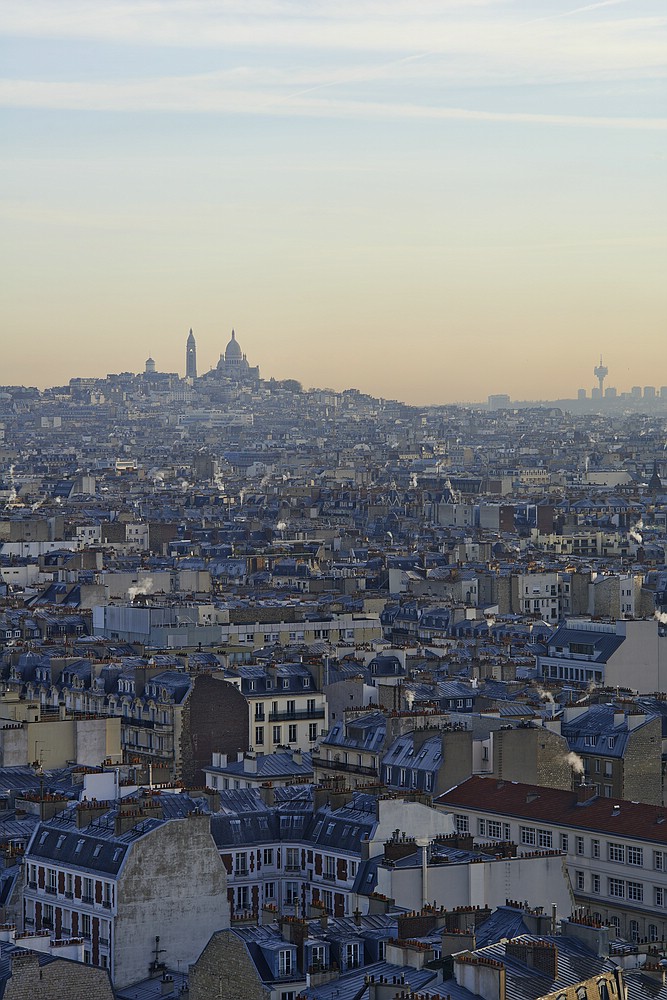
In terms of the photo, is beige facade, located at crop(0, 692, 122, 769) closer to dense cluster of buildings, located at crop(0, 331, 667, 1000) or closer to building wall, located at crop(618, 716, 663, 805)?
dense cluster of buildings, located at crop(0, 331, 667, 1000)

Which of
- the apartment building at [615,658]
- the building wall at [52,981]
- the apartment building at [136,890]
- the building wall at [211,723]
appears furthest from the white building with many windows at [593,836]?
the apartment building at [615,658]

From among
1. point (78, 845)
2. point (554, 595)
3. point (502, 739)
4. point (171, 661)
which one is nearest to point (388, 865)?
point (78, 845)

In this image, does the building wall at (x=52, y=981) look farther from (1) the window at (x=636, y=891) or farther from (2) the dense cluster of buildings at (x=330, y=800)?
(1) the window at (x=636, y=891)

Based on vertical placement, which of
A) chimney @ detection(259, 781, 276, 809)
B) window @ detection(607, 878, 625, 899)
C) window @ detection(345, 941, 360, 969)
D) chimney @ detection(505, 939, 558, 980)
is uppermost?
chimney @ detection(505, 939, 558, 980)

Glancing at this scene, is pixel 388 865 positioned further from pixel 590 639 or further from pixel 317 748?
pixel 590 639

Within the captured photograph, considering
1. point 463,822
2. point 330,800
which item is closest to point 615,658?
point 463,822

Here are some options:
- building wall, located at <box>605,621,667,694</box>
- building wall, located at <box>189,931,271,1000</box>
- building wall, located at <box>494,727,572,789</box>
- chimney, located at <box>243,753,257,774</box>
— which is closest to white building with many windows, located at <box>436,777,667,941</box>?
building wall, located at <box>494,727,572,789</box>

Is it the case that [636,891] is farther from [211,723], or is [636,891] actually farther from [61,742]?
[211,723]
